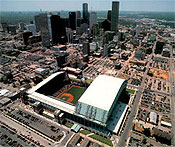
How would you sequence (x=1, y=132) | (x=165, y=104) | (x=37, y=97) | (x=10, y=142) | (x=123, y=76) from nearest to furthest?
1. (x=10, y=142)
2. (x=1, y=132)
3. (x=37, y=97)
4. (x=165, y=104)
5. (x=123, y=76)

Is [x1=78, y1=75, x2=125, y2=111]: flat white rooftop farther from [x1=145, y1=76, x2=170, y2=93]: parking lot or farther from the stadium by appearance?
[x1=145, y1=76, x2=170, y2=93]: parking lot

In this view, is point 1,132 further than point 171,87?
No

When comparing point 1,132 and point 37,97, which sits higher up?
point 37,97

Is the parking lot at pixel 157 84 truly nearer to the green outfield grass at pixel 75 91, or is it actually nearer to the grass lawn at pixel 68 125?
the green outfield grass at pixel 75 91

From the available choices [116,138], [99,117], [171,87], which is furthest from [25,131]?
[171,87]

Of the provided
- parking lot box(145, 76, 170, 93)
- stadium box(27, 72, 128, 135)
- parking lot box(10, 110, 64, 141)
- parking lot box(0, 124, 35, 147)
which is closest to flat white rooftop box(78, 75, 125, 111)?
stadium box(27, 72, 128, 135)

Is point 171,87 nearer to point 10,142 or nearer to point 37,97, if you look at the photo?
point 37,97

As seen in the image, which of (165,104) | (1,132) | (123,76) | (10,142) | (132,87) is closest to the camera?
(10,142)

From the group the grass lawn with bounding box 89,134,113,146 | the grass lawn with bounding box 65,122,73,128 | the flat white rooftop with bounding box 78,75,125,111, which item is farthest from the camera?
the grass lawn with bounding box 65,122,73,128
